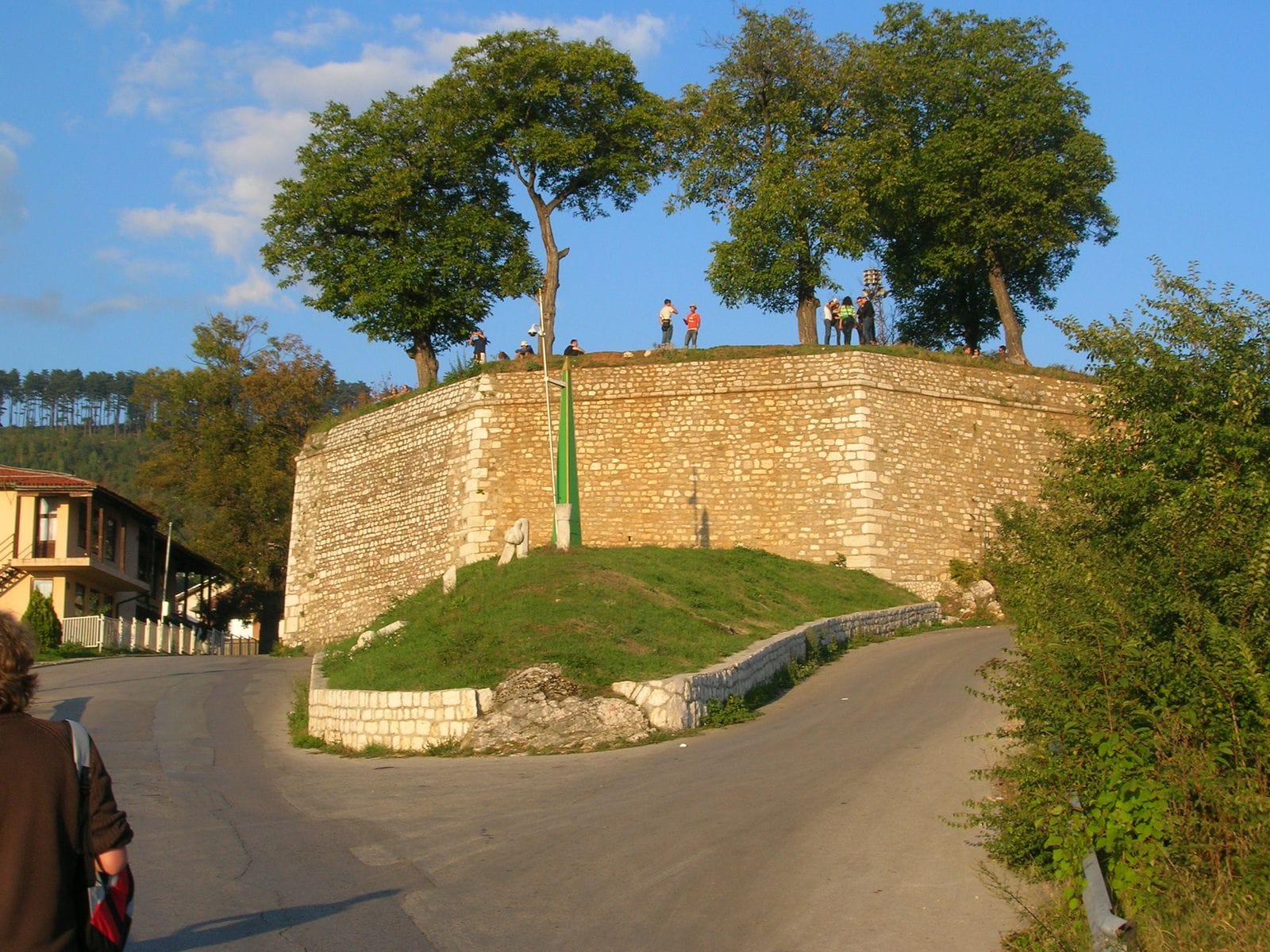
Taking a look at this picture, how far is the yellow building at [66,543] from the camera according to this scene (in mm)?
39281

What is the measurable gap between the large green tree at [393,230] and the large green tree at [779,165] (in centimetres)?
655

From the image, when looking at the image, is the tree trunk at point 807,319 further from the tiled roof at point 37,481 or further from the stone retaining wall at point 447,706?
the tiled roof at point 37,481

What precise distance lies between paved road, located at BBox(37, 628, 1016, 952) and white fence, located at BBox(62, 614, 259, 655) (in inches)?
788

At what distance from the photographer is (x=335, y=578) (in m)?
34.8

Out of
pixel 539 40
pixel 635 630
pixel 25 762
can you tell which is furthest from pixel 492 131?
pixel 25 762

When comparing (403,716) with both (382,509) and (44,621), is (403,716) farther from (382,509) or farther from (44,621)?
(44,621)

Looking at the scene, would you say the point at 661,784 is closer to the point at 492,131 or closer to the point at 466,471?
the point at 466,471

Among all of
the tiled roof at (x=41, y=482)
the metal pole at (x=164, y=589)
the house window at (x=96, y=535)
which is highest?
the tiled roof at (x=41, y=482)

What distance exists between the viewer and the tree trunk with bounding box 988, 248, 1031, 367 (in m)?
35.4

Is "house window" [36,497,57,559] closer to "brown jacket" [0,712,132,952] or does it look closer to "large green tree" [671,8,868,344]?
"large green tree" [671,8,868,344]

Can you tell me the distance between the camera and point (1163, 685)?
739 centimetres

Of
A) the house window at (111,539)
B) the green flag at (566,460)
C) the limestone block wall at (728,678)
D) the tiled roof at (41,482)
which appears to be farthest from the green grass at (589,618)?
the house window at (111,539)

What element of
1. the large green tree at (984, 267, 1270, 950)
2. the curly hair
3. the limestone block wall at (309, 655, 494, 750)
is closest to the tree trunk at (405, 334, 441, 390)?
the limestone block wall at (309, 655, 494, 750)

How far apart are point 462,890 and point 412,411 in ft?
86.9
